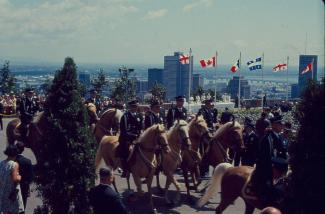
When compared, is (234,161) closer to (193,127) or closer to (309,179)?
(193,127)

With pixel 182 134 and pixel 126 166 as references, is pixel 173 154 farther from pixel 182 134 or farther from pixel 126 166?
pixel 126 166

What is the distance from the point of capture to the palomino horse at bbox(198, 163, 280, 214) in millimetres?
9891

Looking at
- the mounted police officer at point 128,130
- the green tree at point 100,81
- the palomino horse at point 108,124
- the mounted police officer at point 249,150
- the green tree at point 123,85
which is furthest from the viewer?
the green tree at point 100,81

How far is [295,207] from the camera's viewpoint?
198 inches

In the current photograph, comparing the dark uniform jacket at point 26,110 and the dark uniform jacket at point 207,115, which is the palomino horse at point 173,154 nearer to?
the dark uniform jacket at point 207,115

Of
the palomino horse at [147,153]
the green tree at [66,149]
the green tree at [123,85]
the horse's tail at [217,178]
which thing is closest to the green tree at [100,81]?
the green tree at [123,85]

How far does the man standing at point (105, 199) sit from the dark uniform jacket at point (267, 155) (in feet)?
10.4

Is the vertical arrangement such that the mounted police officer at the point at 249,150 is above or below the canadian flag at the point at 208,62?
below

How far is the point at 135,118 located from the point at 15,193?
210 inches

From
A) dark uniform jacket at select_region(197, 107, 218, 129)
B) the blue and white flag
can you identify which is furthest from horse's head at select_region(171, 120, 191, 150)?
the blue and white flag

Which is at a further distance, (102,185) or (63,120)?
(63,120)

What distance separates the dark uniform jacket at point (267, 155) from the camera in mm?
9222

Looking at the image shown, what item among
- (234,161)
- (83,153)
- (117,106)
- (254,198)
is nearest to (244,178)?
(254,198)

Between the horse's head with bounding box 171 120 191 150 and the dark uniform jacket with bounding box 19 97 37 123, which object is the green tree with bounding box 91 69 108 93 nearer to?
the dark uniform jacket with bounding box 19 97 37 123
